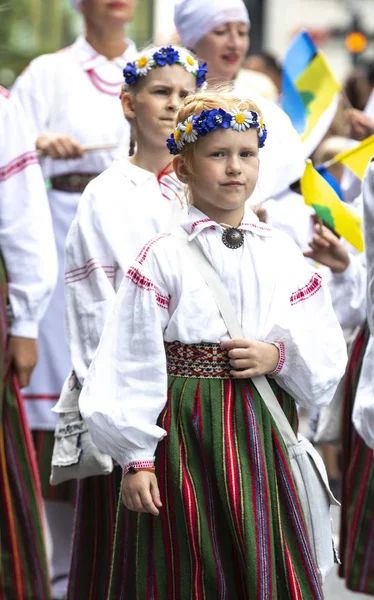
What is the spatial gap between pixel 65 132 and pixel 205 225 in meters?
2.34

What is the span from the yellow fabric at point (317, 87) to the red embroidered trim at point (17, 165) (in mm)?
1353

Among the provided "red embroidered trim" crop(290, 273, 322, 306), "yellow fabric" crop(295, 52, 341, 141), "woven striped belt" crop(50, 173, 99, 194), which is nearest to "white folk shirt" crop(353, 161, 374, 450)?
"red embroidered trim" crop(290, 273, 322, 306)

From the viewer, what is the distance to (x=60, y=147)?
235 inches

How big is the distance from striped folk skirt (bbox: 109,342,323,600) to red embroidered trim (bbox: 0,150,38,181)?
4.41ft

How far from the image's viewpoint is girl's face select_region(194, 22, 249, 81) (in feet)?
18.4

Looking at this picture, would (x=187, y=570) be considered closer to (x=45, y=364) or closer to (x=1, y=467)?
(x=1, y=467)

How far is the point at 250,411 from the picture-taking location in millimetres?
3963

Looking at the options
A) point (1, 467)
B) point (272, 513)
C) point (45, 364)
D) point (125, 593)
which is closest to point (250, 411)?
point (272, 513)

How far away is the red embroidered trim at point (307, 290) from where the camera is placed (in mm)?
4082

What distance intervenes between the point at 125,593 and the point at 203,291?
2.90 ft

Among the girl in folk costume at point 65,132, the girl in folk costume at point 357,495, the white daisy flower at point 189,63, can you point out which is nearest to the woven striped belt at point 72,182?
the girl in folk costume at point 65,132

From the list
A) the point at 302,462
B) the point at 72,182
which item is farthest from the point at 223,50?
the point at 302,462

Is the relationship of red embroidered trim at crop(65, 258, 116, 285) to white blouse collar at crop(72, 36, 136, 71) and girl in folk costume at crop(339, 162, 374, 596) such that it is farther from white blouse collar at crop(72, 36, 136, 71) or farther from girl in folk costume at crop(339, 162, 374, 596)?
white blouse collar at crop(72, 36, 136, 71)

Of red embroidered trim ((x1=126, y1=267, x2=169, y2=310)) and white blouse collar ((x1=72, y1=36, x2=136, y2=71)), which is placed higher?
white blouse collar ((x1=72, y1=36, x2=136, y2=71))
